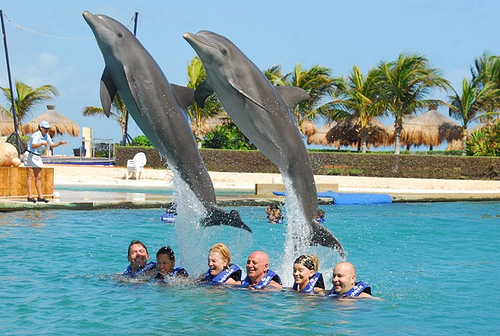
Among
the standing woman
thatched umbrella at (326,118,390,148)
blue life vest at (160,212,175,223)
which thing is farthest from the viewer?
thatched umbrella at (326,118,390,148)

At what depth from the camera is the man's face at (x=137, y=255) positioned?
7.59 m

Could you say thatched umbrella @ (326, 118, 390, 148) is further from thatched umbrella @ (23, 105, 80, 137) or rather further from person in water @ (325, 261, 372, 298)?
person in water @ (325, 261, 372, 298)

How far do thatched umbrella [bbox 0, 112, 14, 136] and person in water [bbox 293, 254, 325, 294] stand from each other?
42428 millimetres

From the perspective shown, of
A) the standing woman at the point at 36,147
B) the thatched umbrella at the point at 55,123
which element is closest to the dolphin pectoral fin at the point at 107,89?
the standing woman at the point at 36,147

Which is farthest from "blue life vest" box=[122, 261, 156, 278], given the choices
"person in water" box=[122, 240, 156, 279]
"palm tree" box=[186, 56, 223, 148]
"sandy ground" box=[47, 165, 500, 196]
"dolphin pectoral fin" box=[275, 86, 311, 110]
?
"palm tree" box=[186, 56, 223, 148]

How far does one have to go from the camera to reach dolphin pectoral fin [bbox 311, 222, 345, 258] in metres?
7.43

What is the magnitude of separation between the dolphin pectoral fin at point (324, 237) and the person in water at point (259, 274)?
0.59 m

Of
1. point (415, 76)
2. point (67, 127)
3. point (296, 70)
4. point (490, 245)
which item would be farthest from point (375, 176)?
point (67, 127)

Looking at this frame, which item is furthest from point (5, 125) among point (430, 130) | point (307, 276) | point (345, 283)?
point (345, 283)

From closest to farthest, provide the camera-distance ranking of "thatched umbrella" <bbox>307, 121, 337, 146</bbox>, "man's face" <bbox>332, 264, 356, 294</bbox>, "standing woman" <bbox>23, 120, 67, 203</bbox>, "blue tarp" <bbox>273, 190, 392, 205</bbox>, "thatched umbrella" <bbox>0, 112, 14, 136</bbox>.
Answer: "man's face" <bbox>332, 264, 356, 294</bbox> → "standing woman" <bbox>23, 120, 67, 203</bbox> → "blue tarp" <bbox>273, 190, 392, 205</bbox> → "thatched umbrella" <bbox>0, 112, 14, 136</bbox> → "thatched umbrella" <bbox>307, 121, 337, 146</bbox>

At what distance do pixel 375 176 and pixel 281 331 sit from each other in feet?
74.1

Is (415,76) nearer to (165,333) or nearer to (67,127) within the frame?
(67,127)

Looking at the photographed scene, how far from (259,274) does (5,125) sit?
4247 cm

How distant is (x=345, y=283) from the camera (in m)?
6.80
